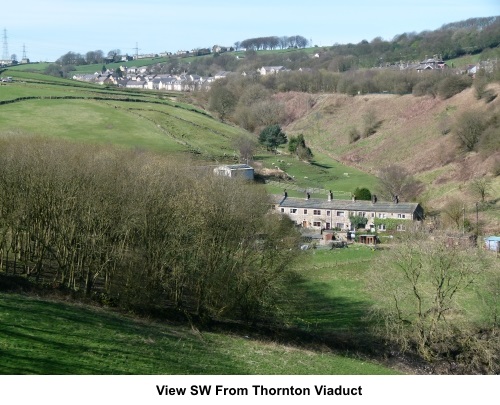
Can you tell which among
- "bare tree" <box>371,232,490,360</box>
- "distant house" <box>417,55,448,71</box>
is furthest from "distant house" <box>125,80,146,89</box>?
"bare tree" <box>371,232,490,360</box>

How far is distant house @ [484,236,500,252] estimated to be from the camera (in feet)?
138

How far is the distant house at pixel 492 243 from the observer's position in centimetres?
4219

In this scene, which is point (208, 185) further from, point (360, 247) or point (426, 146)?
point (426, 146)

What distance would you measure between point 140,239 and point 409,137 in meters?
66.9

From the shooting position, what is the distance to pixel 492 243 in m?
42.8

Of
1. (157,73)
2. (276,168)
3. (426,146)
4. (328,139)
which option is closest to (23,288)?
(276,168)

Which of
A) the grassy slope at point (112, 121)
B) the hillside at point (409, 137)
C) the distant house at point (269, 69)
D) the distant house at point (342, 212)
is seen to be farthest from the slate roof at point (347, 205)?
the distant house at point (269, 69)

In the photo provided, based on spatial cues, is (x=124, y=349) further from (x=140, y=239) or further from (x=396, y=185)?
(x=396, y=185)

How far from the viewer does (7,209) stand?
25156mm

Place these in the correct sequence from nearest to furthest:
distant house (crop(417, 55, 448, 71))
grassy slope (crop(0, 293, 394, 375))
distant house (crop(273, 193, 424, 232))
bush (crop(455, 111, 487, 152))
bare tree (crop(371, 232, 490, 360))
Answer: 1. grassy slope (crop(0, 293, 394, 375))
2. bare tree (crop(371, 232, 490, 360))
3. distant house (crop(273, 193, 424, 232))
4. bush (crop(455, 111, 487, 152))
5. distant house (crop(417, 55, 448, 71))

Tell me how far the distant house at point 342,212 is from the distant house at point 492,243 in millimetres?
6930

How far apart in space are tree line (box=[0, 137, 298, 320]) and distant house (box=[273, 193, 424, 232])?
946 inches

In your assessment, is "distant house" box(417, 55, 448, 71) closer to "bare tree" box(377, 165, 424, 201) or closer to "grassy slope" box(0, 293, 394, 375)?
"bare tree" box(377, 165, 424, 201)

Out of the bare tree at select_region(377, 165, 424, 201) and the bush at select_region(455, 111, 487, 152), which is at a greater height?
the bush at select_region(455, 111, 487, 152)
